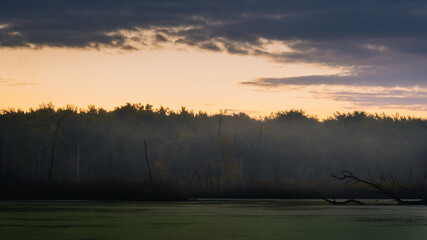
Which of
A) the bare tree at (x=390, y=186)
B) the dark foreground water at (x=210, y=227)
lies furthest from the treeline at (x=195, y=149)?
the dark foreground water at (x=210, y=227)

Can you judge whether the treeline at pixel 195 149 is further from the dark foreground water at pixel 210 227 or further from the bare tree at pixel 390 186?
the dark foreground water at pixel 210 227

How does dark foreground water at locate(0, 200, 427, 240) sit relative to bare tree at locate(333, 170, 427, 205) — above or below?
below

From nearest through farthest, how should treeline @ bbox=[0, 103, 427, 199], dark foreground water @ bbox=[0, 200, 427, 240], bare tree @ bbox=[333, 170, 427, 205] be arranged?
dark foreground water @ bbox=[0, 200, 427, 240] < bare tree @ bbox=[333, 170, 427, 205] < treeline @ bbox=[0, 103, 427, 199]

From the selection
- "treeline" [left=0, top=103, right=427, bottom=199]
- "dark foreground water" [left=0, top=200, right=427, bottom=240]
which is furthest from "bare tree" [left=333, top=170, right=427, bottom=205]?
"treeline" [left=0, top=103, right=427, bottom=199]

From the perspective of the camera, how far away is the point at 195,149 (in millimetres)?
103938

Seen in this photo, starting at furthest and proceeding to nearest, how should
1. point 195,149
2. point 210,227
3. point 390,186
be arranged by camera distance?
point 195,149 < point 390,186 < point 210,227

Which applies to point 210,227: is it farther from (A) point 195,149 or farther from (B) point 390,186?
(A) point 195,149

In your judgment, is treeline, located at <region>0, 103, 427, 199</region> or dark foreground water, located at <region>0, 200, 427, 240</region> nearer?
dark foreground water, located at <region>0, 200, 427, 240</region>

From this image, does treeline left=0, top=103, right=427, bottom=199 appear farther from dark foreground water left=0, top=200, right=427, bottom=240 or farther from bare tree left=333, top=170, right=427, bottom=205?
dark foreground water left=0, top=200, right=427, bottom=240

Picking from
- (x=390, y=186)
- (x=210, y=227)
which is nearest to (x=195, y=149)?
(x=390, y=186)

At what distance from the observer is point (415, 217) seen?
24984mm

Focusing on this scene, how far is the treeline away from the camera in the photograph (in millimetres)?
100250

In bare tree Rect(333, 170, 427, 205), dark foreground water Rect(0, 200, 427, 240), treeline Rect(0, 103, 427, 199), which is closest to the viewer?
dark foreground water Rect(0, 200, 427, 240)

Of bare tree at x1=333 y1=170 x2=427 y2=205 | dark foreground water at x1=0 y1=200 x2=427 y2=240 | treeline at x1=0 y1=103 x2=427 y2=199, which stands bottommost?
dark foreground water at x1=0 y1=200 x2=427 y2=240
